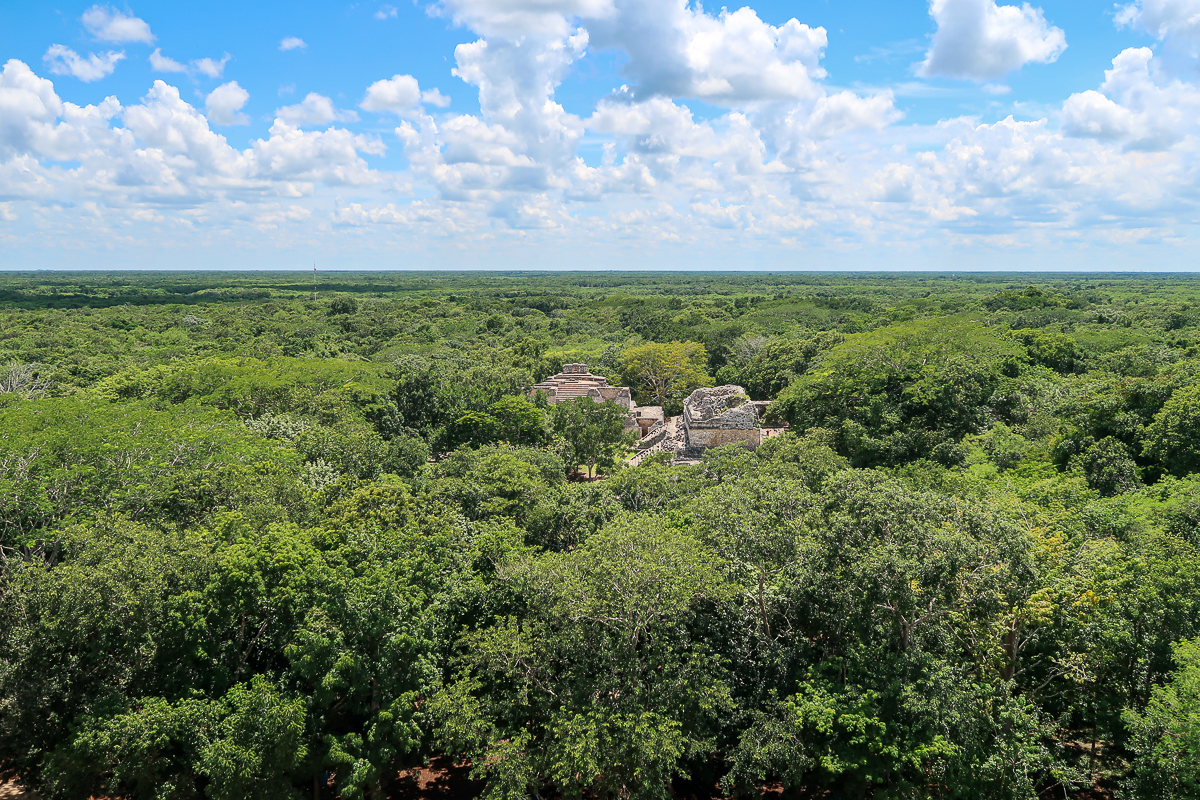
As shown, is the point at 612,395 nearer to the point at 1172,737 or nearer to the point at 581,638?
the point at 581,638

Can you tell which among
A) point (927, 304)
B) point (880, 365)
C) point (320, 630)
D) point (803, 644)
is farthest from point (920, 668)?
point (927, 304)

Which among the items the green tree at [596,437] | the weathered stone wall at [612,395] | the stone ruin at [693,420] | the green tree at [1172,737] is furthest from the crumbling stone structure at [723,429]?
the green tree at [1172,737]

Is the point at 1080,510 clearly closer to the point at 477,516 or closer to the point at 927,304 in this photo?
the point at 477,516

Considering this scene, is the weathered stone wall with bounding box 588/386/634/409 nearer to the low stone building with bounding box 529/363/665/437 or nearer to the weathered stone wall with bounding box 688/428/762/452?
the low stone building with bounding box 529/363/665/437

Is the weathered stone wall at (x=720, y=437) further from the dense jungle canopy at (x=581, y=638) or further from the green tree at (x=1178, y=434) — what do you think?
the green tree at (x=1178, y=434)

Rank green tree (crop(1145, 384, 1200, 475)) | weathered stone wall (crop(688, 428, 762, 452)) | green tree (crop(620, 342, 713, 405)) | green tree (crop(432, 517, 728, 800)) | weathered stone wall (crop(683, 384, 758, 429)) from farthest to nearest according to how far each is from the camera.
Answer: green tree (crop(620, 342, 713, 405)), weathered stone wall (crop(683, 384, 758, 429)), weathered stone wall (crop(688, 428, 762, 452)), green tree (crop(1145, 384, 1200, 475)), green tree (crop(432, 517, 728, 800))

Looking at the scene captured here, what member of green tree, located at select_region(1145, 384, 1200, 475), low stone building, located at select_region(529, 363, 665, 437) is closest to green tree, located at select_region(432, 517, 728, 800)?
green tree, located at select_region(1145, 384, 1200, 475)

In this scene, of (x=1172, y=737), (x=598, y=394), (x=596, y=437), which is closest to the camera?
(x=1172, y=737)

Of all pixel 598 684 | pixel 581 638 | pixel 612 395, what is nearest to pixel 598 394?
pixel 612 395

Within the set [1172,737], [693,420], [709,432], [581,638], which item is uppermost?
[693,420]

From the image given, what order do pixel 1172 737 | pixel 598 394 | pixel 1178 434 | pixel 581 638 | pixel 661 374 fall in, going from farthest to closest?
1. pixel 661 374
2. pixel 598 394
3. pixel 1178 434
4. pixel 581 638
5. pixel 1172 737

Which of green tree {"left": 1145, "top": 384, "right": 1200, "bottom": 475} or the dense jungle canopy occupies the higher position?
green tree {"left": 1145, "top": 384, "right": 1200, "bottom": 475}
